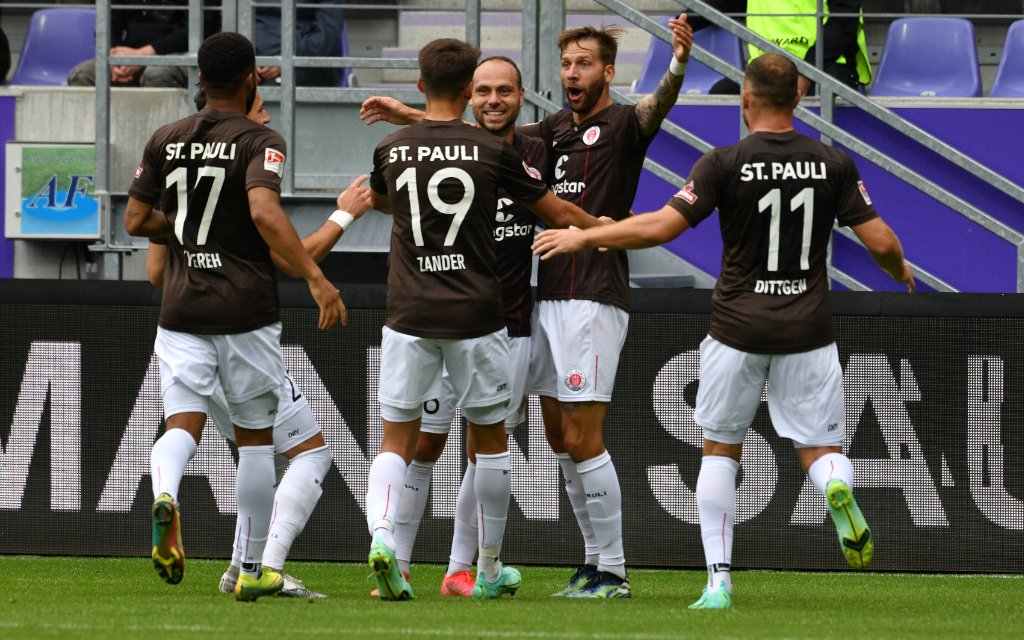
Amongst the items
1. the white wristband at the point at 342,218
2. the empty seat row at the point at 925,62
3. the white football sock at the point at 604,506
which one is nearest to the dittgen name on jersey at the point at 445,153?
the white wristband at the point at 342,218

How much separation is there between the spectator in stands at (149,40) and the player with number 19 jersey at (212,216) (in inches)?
165

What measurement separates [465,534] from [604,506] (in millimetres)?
656

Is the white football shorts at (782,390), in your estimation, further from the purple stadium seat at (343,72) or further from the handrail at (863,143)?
the purple stadium seat at (343,72)

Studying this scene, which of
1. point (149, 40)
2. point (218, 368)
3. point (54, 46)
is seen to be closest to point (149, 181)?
point (218, 368)

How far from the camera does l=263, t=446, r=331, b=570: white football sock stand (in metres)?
6.27

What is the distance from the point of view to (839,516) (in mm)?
5859

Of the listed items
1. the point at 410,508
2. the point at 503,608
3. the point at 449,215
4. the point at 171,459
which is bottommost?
the point at 503,608

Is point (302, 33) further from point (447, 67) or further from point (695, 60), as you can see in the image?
point (447, 67)

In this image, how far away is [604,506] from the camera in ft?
22.0

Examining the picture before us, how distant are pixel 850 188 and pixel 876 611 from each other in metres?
1.59

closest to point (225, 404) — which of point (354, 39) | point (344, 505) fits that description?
point (344, 505)

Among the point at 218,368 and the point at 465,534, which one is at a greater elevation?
the point at 218,368

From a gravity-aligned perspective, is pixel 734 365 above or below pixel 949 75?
below

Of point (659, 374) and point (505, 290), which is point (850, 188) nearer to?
point (505, 290)
